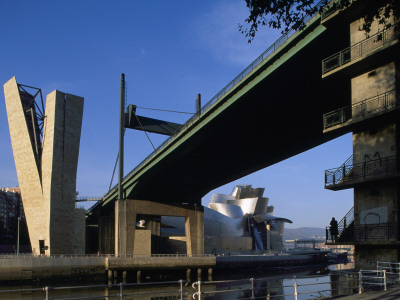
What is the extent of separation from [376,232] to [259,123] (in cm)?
2291

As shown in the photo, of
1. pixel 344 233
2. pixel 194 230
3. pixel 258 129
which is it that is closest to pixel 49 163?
pixel 194 230

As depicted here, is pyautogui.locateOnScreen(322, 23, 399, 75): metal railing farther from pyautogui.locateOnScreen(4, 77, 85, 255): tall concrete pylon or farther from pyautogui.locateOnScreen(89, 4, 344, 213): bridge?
pyautogui.locateOnScreen(4, 77, 85, 255): tall concrete pylon

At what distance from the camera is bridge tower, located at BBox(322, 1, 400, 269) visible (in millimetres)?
17938

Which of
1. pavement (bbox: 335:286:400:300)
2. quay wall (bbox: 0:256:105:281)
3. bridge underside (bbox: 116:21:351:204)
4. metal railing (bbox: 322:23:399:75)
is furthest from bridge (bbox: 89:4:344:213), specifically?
pavement (bbox: 335:286:400:300)

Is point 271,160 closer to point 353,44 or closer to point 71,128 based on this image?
point 71,128

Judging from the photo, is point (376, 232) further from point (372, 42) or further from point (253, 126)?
point (253, 126)

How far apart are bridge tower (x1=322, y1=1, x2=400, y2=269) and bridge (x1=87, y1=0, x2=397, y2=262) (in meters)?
0.26

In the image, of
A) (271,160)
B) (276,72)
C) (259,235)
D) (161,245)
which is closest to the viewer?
(276,72)

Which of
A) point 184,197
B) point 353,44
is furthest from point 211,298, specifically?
point 184,197

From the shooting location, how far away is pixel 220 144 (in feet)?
150

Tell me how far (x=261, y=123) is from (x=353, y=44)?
2093 cm

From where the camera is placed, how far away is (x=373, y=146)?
62.0 feet

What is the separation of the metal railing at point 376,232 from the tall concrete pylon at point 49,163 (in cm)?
4530

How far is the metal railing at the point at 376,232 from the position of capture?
17.8 metres
